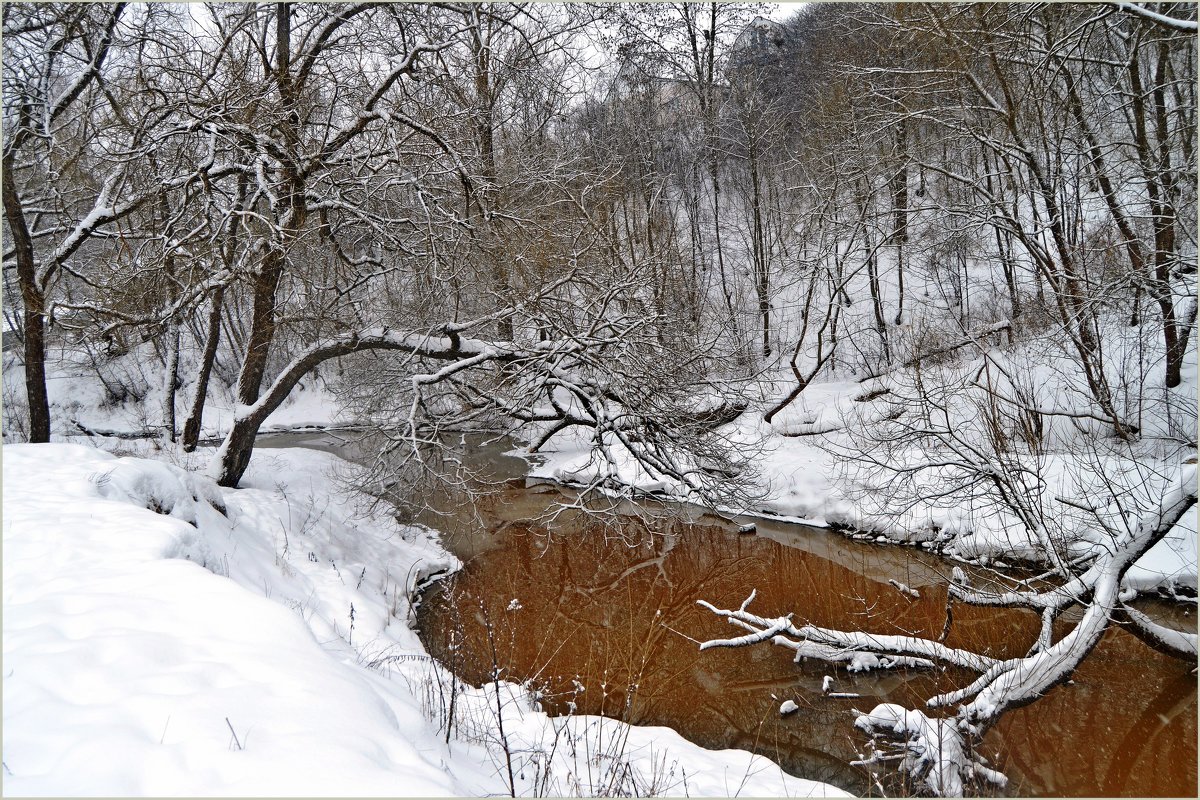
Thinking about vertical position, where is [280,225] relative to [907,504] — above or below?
above

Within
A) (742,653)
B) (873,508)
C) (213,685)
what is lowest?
(742,653)

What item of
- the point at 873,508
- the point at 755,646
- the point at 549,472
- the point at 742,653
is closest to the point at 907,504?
the point at 873,508

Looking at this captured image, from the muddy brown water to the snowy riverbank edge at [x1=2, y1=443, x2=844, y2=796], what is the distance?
0.59 metres

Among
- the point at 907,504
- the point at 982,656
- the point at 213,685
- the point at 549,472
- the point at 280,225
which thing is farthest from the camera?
the point at 549,472

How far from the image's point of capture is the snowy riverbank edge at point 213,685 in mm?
2480

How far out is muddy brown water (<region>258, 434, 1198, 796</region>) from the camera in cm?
508

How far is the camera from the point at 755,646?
682 centimetres

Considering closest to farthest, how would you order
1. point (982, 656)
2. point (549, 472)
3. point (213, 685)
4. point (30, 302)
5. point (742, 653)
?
1. point (213, 685)
2. point (982, 656)
3. point (742, 653)
4. point (30, 302)
5. point (549, 472)

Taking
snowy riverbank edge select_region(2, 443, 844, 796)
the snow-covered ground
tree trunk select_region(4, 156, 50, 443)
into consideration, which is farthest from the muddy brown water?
tree trunk select_region(4, 156, 50, 443)

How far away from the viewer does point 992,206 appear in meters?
9.64

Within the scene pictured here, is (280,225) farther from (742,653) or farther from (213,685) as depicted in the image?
(742,653)

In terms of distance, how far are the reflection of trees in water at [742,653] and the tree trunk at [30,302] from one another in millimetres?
6769

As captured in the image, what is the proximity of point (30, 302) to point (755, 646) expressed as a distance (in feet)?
33.3

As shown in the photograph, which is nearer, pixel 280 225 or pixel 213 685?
pixel 213 685
